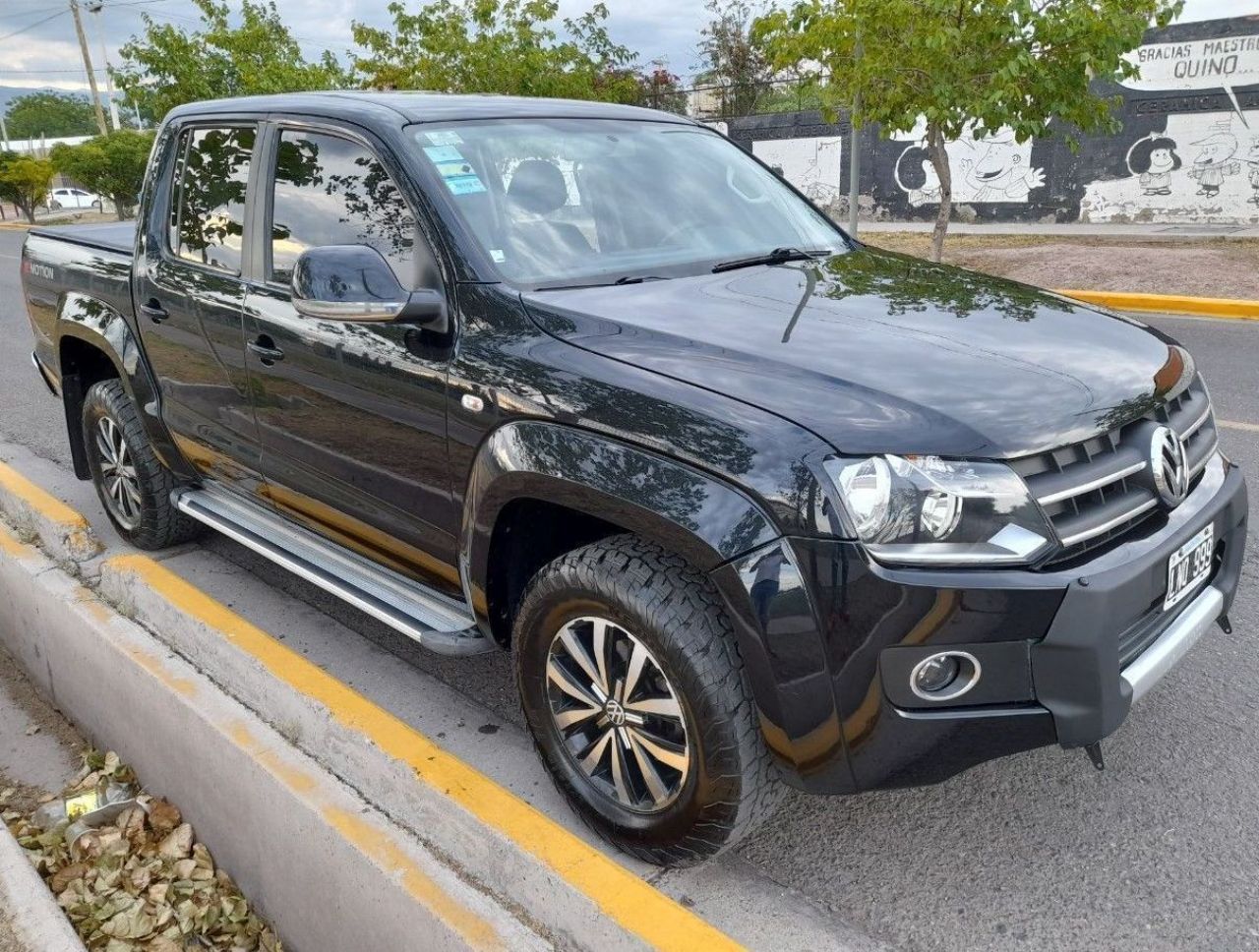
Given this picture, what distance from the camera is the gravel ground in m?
11.5

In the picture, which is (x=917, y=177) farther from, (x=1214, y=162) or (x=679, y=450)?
(x=679, y=450)

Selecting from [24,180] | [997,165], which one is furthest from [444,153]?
[24,180]

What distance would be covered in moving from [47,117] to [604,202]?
11650 centimetres

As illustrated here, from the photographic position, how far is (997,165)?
66.4 feet

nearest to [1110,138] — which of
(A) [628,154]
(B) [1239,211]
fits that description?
(B) [1239,211]

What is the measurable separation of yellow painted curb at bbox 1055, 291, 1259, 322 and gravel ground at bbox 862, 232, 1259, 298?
0.39 m

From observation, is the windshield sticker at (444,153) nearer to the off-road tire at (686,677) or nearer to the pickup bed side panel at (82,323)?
the off-road tire at (686,677)

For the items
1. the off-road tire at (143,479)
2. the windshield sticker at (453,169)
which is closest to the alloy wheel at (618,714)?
the windshield sticker at (453,169)

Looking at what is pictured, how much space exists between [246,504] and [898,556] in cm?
272

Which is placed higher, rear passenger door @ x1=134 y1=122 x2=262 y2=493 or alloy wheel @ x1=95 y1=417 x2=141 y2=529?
rear passenger door @ x1=134 y1=122 x2=262 y2=493

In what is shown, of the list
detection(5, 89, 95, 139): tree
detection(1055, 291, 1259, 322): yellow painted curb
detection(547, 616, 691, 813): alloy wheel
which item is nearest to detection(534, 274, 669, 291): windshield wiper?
detection(547, 616, 691, 813): alloy wheel

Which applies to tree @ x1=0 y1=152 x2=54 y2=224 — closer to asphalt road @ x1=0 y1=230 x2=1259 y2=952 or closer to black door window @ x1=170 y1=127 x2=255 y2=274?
black door window @ x1=170 y1=127 x2=255 y2=274

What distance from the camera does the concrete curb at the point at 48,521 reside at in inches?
174

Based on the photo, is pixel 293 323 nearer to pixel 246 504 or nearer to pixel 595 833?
pixel 246 504
